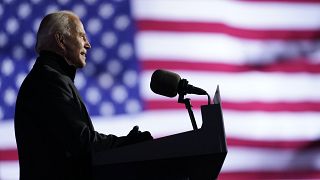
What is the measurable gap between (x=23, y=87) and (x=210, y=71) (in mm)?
1871

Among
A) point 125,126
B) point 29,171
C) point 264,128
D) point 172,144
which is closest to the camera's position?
point 172,144

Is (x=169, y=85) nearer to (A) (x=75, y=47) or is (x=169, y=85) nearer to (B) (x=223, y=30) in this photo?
(A) (x=75, y=47)

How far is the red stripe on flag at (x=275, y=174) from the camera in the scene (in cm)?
362

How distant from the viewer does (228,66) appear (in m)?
3.72

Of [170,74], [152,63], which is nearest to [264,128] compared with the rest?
[152,63]

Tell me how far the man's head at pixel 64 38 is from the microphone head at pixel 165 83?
0.31 metres

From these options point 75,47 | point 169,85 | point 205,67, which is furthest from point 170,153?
point 205,67

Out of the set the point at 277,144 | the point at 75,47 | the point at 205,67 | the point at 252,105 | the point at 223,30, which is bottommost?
the point at 75,47

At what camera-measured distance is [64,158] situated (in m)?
1.73

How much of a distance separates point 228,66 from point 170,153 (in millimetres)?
2182

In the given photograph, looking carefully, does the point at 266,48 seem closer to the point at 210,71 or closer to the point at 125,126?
the point at 210,71

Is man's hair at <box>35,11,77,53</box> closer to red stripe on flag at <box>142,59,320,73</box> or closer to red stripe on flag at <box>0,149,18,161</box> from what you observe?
red stripe on flag at <box>0,149,18,161</box>

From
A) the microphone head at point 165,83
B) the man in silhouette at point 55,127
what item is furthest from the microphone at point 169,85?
the man in silhouette at point 55,127

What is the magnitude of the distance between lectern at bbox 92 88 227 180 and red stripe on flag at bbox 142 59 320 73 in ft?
6.53
